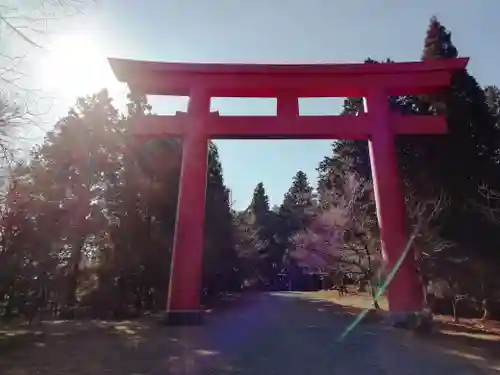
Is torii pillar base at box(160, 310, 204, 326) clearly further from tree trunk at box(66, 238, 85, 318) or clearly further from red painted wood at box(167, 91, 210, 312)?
tree trunk at box(66, 238, 85, 318)

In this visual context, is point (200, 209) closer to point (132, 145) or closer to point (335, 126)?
point (335, 126)

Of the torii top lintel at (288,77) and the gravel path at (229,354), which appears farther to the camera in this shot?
the torii top lintel at (288,77)

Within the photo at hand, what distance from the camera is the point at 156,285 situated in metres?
16.4

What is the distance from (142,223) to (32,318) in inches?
188

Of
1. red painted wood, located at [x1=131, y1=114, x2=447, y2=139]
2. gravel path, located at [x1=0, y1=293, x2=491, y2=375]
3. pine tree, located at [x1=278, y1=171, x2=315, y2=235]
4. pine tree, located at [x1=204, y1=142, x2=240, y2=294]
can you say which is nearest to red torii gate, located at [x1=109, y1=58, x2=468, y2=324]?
red painted wood, located at [x1=131, y1=114, x2=447, y2=139]

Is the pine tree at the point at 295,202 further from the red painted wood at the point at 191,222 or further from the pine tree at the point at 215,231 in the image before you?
the red painted wood at the point at 191,222

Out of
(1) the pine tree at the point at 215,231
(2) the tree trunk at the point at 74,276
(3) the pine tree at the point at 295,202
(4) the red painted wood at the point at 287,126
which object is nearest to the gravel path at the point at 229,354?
(4) the red painted wood at the point at 287,126

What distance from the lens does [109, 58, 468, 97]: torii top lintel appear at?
1077 cm

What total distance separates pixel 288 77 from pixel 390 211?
13.7ft

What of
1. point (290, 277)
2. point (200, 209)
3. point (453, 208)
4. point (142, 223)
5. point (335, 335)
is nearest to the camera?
point (335, 335)

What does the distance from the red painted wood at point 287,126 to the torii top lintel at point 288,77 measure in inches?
30.0

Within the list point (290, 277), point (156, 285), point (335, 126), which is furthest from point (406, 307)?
point (290, 277)

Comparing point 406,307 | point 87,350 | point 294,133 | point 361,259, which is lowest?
point 87,350

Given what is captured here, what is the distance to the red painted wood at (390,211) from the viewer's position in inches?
387
